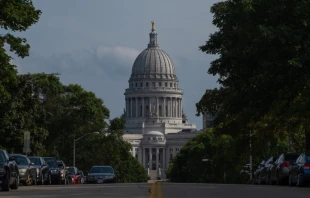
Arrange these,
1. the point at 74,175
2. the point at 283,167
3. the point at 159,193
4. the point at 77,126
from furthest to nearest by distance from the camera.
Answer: the point at 77,126 → the point at 74,175 → the point at 283,167 → the point at 159,193

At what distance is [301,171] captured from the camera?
37.1m

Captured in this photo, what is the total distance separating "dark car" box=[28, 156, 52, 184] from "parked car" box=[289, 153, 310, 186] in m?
12.2

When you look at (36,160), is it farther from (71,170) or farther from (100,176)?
(71,170)

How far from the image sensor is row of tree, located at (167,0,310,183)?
4419 centimetres

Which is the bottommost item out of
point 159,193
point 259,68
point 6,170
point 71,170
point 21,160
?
point 159,193

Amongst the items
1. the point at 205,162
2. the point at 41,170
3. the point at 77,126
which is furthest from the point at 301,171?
the point at 205,162

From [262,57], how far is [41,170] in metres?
11.4

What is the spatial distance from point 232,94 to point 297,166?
46.3 ft

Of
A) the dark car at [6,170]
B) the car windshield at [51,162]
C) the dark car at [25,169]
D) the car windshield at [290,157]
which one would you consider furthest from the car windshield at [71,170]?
the dark car at [6,170]

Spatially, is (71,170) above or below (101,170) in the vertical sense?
above

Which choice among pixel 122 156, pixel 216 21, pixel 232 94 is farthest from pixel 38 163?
pixel 122 156

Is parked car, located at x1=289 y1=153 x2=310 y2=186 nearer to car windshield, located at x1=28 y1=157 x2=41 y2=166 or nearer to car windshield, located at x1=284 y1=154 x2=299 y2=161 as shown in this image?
car windshield, located at x1=284 y1=154 x2=299 y2=161

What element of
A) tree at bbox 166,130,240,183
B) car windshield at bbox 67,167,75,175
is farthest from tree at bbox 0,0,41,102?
tree at bbox 166,130,240,183

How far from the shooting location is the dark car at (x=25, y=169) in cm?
4066
